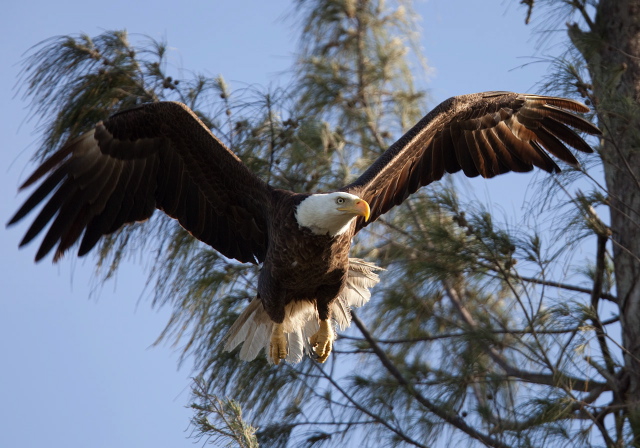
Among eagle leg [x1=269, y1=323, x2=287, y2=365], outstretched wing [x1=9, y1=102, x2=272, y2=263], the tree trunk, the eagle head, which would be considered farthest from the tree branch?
the eagle head

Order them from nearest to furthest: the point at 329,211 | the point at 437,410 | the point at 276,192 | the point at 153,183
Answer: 1. the point at 329,211
2. the point at 276,192
3. the point at 153,183
4. the point at 437,410

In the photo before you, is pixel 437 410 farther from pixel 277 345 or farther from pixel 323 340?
pixel 277 345

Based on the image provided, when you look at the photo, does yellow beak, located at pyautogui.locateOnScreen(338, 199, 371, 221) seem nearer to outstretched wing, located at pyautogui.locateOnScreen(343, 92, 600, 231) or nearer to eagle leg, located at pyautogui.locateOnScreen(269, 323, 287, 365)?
outstretched wing, located at pyautogui.locateOnScreen(343, 92, 600, 231)

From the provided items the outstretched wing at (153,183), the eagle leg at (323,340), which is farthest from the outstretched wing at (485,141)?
the outstretched wing at (153,183)

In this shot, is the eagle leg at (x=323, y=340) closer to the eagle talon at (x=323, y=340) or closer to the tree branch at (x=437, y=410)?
the eagle talon at (x=323, y=340)

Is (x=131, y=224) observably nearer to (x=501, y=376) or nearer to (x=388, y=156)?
(x=388, y=156)

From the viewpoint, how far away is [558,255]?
4.23 metres

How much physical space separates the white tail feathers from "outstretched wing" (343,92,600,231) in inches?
12.5

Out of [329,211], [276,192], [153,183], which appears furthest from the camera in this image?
[153,183]

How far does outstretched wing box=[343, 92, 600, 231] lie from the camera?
4496 mm

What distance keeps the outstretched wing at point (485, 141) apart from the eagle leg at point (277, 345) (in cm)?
61

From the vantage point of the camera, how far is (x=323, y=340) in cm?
446

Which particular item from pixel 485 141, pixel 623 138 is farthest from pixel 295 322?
pixel 623 138

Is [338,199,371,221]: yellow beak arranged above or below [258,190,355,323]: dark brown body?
above
